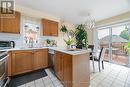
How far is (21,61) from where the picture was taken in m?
2.76

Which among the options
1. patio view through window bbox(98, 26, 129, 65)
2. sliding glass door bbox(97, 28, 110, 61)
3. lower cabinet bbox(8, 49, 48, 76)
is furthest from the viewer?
sliding glass door bbox(97, 28, 110, 61)

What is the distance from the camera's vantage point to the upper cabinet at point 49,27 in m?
3.64

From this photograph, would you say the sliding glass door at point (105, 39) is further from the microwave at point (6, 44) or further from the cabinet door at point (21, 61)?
the microwave at point (6, 44)

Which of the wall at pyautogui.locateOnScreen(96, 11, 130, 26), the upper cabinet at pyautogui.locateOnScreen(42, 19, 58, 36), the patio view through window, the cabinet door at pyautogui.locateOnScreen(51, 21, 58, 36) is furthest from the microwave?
the patio view through window

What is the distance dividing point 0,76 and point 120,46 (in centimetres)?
499

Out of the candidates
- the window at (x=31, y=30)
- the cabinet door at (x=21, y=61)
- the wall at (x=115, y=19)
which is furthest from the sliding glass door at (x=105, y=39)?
the cabinet door at (x=21, y=61)

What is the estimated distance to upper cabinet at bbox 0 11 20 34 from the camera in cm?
266

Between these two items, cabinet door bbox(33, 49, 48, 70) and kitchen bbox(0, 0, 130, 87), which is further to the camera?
cabinet door bbox(33, 49, 48, 70)

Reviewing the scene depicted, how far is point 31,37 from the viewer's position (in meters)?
3.61

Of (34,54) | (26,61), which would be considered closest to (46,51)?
(34,54)

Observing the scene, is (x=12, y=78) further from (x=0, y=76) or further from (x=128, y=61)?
(x=128, y=61)

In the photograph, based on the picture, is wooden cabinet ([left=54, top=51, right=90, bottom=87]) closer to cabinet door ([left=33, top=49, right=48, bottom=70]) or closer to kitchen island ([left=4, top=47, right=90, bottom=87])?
kitchen island ([left=4, top=47, right=90, bottom=87])

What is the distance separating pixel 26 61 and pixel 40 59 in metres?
0.52

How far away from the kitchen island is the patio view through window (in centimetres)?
312
